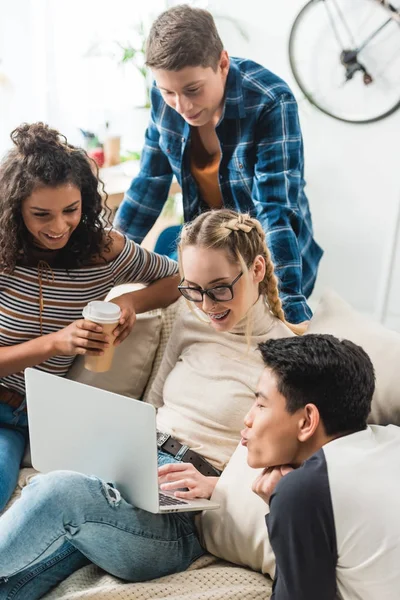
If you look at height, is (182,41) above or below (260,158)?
above

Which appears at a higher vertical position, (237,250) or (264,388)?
(237,250)

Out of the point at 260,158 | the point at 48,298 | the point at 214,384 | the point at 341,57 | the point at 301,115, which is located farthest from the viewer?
the point at 301,115

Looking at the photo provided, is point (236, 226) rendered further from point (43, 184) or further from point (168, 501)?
point (168, 501)

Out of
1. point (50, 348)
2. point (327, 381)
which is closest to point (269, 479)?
point (327, 381)

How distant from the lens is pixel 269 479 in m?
1.36

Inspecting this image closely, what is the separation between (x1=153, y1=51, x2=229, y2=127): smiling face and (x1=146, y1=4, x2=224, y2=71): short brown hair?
0.8 inches

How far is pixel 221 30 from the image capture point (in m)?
3.95

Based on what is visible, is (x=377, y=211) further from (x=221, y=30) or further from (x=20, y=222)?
(x=20, y=222)

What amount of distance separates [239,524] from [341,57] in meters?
2.75

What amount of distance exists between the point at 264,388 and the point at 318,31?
2.82m

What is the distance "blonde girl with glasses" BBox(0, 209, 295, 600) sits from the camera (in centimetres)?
146

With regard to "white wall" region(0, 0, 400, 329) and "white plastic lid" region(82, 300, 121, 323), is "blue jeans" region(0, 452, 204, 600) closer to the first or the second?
"white plastic lid" region(82, 300, 121, 323)

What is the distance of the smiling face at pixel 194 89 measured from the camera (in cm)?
198

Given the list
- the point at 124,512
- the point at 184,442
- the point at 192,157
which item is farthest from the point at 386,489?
the point at 192,157
